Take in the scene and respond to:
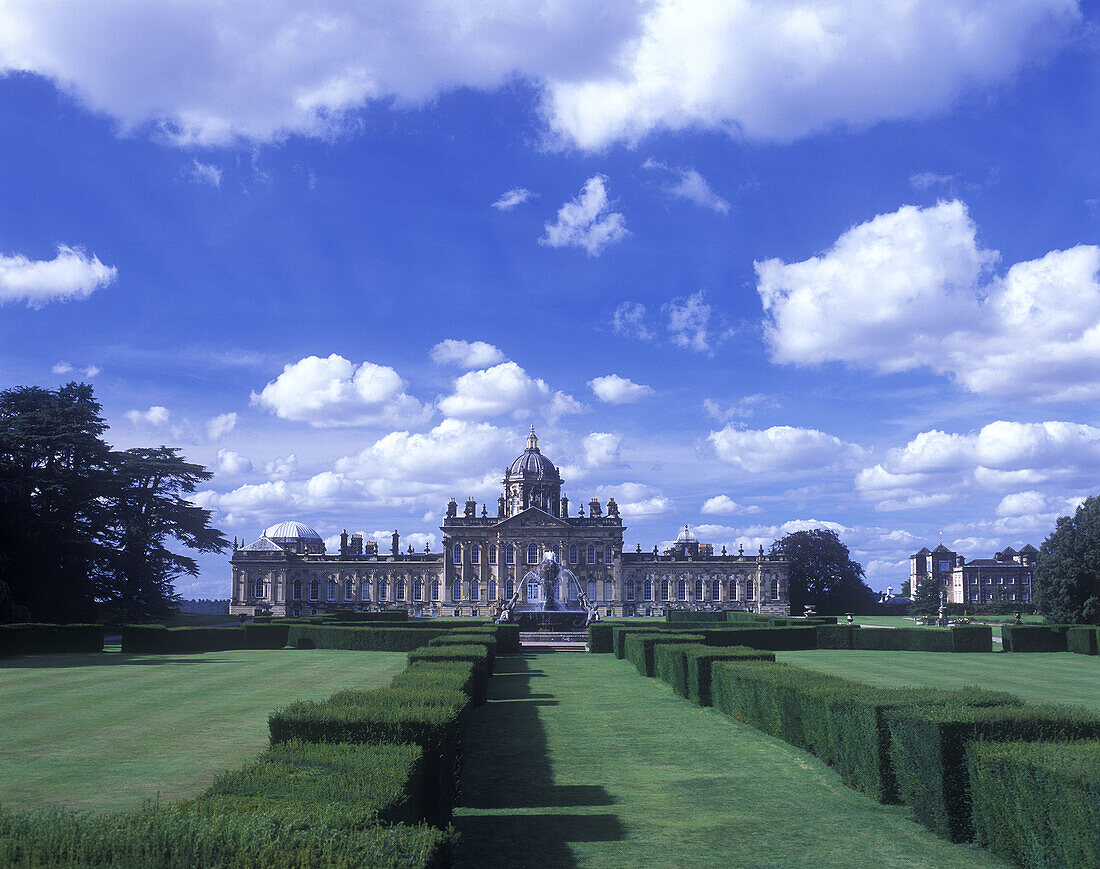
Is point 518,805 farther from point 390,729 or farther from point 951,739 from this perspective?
point 951,739

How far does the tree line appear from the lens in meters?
53.2

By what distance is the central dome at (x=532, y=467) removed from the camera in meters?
121

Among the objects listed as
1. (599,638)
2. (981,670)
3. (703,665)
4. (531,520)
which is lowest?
(981,670)

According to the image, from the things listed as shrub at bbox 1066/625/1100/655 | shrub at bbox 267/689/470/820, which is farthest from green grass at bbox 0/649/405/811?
shrub at bbox 1066/625/1100/655

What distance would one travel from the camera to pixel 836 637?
46.2 meters

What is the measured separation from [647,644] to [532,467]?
91942 mm

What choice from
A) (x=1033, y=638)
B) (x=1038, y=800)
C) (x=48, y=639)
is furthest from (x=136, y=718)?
(x=1033, y=638)

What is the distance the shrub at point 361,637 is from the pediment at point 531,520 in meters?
69.3

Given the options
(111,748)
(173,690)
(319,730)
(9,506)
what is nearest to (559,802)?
(319,730)

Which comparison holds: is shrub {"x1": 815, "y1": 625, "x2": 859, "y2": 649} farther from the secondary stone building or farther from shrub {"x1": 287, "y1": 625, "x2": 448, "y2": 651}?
the secondary stone building

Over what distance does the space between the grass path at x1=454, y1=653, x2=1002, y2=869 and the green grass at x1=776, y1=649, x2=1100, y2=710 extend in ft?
31.4

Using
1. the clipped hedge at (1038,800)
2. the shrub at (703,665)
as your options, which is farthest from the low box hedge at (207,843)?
the shrub at (703,665)

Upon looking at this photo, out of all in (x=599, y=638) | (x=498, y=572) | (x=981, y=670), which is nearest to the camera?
(x=981, y=670)

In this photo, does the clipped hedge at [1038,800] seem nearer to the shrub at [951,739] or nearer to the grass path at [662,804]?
the shrub at [951,739]
